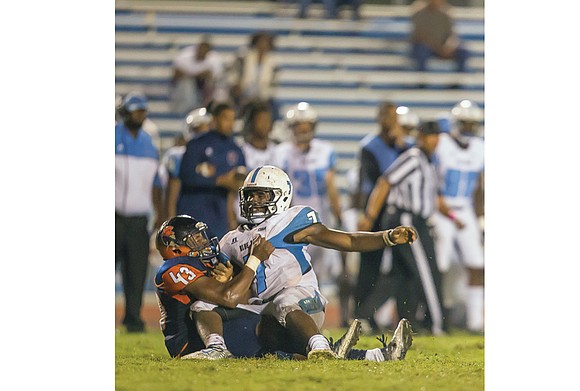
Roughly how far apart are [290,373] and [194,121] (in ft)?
4.40

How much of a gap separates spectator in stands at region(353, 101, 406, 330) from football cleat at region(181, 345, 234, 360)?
76 centimetres

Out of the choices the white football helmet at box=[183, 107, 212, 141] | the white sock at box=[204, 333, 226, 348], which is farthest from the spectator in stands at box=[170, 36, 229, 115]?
the white sock at box=[204, 333, 226, 348]

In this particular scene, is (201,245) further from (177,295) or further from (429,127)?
(429,127)

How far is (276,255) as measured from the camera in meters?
3.70

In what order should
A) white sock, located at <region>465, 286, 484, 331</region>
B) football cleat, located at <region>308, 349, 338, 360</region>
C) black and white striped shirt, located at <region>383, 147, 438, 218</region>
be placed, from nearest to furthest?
football cleat, located at <region>308, 349, 338, 360</region> → white sock, located at <region>465, 286, 484, 331</region> → black and white striped shirt, located at <region>383, 147, 438, 218</region>

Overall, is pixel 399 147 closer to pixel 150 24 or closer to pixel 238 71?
pixel 238 71

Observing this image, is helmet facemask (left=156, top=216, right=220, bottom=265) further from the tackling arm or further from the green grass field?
the green grass field

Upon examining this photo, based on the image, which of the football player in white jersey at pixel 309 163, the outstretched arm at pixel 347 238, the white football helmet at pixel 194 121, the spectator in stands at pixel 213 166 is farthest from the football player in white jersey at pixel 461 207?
the white football helmet at pixel 194 121

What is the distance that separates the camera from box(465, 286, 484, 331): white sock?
4395mm

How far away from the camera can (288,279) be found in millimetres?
3695

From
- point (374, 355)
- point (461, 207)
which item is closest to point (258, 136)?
point (461, 207)

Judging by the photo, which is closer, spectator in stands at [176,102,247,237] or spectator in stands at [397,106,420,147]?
spectator in stands at [176,102,247,237]

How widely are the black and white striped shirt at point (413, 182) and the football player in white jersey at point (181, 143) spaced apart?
2.93ft

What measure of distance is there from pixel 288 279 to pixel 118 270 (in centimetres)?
→ 88
